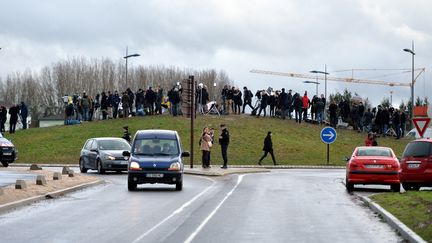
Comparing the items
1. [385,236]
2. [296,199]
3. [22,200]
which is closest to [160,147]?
[296,199]

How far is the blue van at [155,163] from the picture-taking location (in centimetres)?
2695

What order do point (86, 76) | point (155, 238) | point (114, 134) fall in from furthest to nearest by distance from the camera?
1. point (86, 76)
2. point (114, 134)
3. point (155, 238)

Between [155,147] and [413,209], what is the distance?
11504mm

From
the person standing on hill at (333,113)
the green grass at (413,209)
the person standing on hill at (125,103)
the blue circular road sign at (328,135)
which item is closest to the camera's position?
the green grass at (413,209)

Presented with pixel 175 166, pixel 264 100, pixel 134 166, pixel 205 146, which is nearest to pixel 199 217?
pixel 175 166

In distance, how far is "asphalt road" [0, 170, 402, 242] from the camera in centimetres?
1476

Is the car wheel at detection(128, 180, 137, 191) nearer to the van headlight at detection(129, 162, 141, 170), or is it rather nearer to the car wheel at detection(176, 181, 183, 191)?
the van headlight at detection(129, 162, 141, 170)

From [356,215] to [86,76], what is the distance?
336 ft

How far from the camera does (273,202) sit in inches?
898

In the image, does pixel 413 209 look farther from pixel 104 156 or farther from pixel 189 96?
pixel 189 96

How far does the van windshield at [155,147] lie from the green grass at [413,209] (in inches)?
290

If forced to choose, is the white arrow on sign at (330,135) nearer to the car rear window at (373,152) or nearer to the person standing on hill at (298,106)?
the person standing on hill at (298,106)

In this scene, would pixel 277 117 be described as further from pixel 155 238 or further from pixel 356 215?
pixel 155 238

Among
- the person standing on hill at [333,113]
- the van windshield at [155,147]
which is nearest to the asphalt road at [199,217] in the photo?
the van windshield at [155,147]
